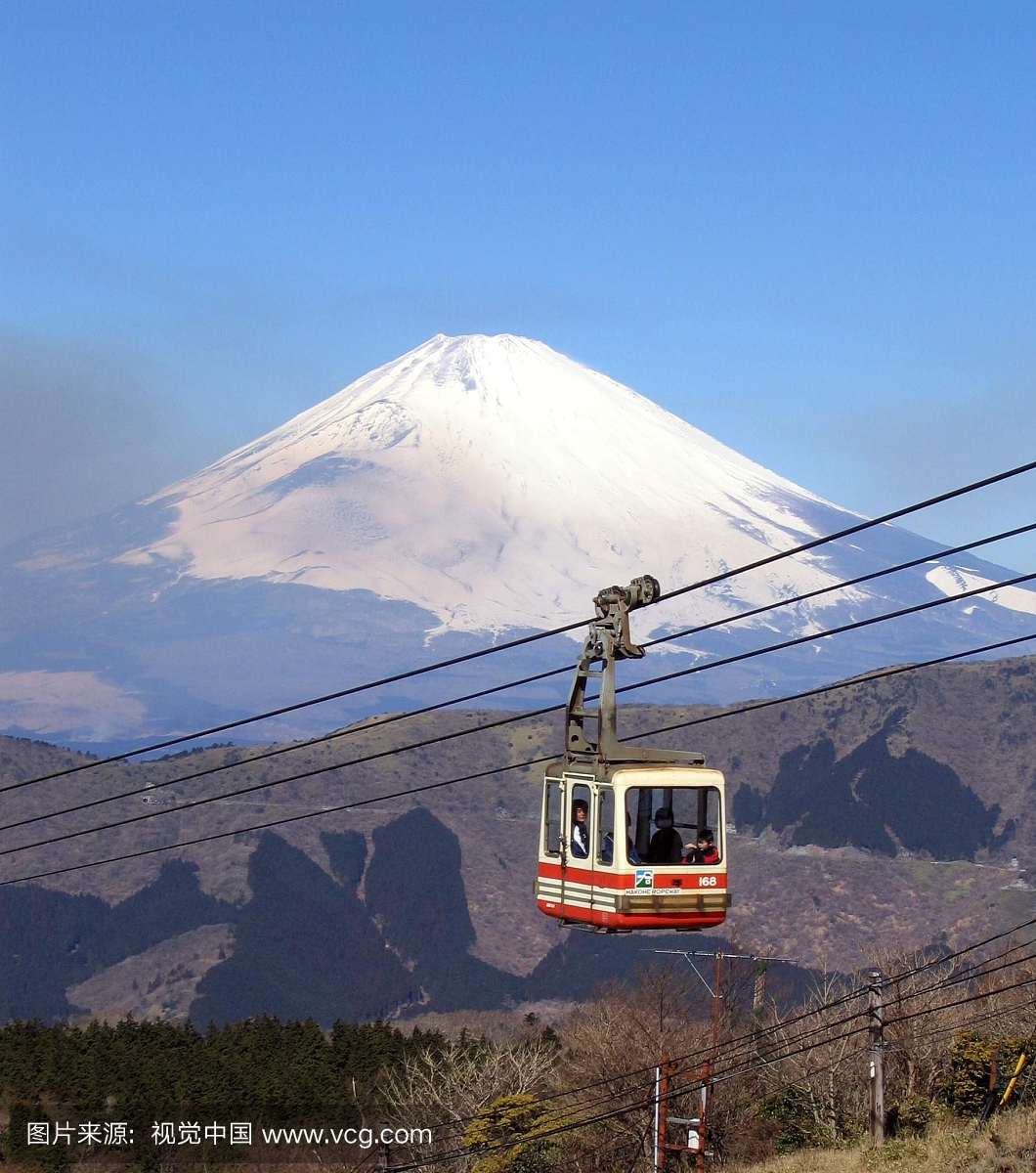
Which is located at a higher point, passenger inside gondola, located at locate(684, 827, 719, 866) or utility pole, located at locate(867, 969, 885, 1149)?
passenger inside gondola, located at locate(684, 827, 719, 866)

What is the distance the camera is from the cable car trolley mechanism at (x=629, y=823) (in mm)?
31172

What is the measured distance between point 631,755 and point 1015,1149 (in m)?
38.9

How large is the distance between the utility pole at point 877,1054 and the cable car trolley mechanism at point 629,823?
26.6 metres

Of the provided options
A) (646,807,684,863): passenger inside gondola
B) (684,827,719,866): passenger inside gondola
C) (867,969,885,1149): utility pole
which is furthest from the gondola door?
(867,969,885,1149): utility pole

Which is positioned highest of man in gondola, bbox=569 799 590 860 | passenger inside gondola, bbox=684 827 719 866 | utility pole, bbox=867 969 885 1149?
man in gondola, bbox=569 799 590 860

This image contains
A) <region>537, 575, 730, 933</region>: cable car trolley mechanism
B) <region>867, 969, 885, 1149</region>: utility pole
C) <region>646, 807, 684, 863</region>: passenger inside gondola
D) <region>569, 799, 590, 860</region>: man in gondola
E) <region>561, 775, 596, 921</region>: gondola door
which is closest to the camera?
<region>537, 575, 730, 933</region>: cable car trolley mechanism

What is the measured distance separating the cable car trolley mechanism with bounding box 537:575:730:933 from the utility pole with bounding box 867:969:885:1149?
87.2 feet

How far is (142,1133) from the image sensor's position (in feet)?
371

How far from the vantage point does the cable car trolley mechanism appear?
3117 centimetres

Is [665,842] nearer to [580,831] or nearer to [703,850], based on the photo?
[703,850]

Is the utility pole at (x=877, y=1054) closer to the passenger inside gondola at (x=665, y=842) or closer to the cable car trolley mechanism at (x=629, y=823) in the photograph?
the cable car trolley mechanism at (x=629, y=823)

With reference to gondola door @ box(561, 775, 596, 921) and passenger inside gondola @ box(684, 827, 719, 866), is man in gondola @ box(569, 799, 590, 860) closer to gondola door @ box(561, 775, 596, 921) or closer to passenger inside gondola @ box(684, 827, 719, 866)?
gondola door @ box(561, 775, 596, 921)

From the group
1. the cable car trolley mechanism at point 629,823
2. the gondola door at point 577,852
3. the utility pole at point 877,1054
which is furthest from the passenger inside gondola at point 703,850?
the utility pole at point 877,1054

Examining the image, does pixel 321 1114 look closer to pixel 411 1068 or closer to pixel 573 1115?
pixel 411 1068
